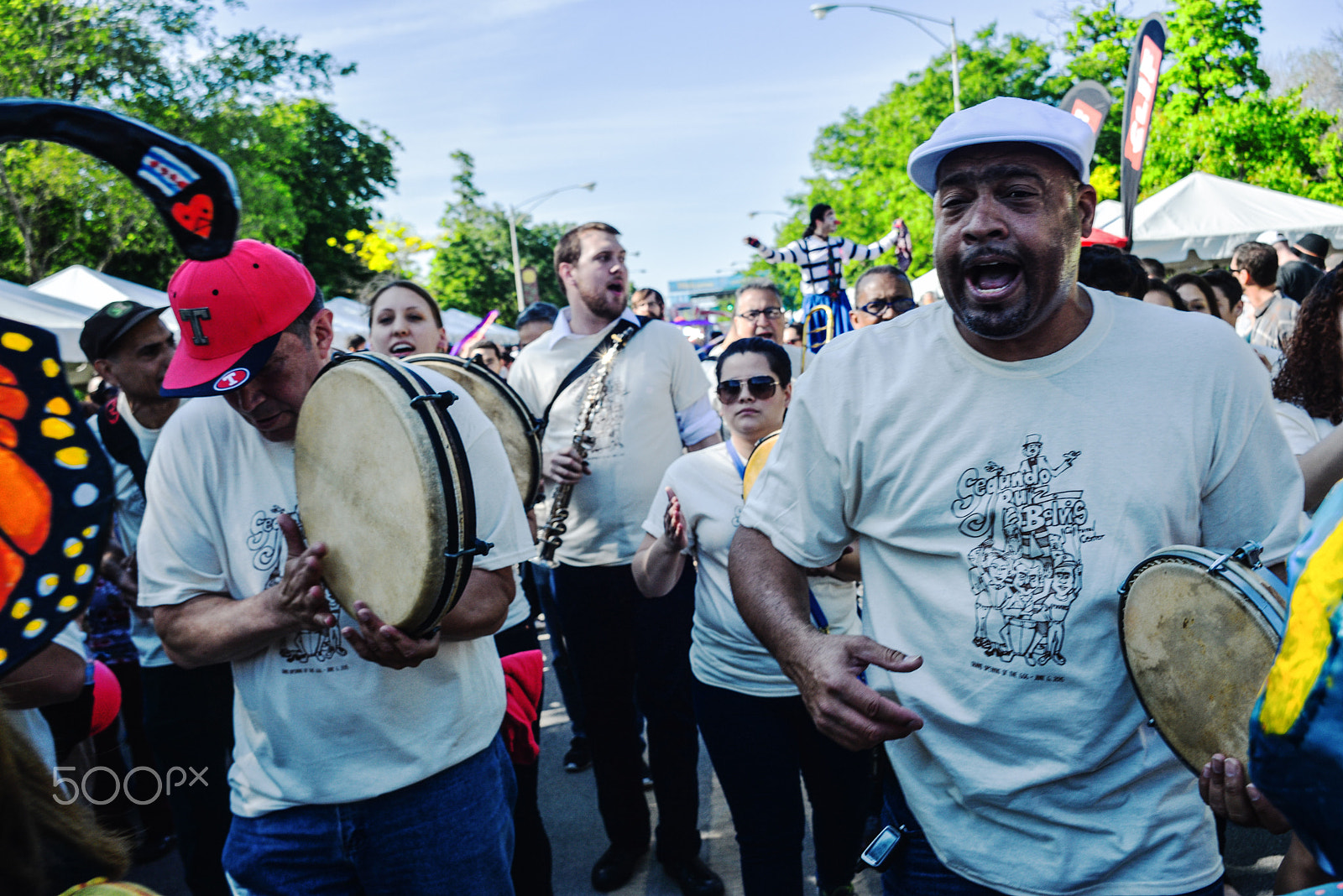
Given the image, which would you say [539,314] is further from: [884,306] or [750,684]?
[750,684]

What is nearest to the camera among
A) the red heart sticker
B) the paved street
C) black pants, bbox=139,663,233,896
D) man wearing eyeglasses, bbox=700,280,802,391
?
the red heart sticker

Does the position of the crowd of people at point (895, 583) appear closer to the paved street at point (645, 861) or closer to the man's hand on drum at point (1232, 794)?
the man's hand on drum at point (1232, 794)

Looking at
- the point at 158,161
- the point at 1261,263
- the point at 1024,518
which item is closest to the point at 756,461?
the point at 1024,518

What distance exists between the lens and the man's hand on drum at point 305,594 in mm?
2084

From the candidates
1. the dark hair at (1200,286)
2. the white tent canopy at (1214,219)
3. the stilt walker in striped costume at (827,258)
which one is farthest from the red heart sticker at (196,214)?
the white tent canopy at (1214,219)

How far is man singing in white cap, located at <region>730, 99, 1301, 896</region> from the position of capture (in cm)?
177

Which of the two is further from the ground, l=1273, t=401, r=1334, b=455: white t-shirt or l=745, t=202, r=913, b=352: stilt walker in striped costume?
l=745, t=202, r=913, b=352: stilt walker in striped costume

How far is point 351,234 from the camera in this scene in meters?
16.8

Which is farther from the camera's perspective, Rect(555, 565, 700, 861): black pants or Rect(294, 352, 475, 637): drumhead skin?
Rect(555, 565, 700, 861): black pants

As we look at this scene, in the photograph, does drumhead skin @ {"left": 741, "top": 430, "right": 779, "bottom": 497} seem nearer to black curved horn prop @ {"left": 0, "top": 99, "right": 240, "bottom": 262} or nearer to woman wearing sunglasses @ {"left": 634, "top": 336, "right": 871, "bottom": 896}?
woman wearing sunglasses @ {"left": 634, "top": 336, "right": 871, "bottom": 896}

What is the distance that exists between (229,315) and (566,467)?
2.11m

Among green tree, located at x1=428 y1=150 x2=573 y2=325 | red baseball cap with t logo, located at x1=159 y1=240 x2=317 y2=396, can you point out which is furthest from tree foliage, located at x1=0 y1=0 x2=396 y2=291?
red baseball cap with t logo, located at x1=159 y1=240 x2=317 y2=396

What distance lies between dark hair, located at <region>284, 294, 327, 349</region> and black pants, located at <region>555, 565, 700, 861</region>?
2059 millimetres

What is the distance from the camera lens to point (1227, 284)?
621 centimetres
